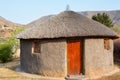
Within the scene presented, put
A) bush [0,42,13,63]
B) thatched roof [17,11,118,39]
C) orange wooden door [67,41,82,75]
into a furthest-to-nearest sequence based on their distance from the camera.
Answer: bush [0,42,13,63], orange wooden door [67,41,82,75], thatched roof [17,11,118,39]

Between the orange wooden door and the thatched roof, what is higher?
the thatched roof

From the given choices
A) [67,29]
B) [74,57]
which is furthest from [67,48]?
[67,29]

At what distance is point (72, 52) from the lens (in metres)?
18.0

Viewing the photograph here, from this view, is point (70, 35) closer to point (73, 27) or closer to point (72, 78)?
point (73, 27)

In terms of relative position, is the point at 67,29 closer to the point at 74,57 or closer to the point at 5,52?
the point at 74,57

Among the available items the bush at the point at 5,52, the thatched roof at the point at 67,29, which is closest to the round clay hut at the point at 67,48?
the thatched roof at the point at 67,29

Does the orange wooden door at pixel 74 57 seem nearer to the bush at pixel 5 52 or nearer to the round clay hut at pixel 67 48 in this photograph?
the round clay hut at pixel 67 48

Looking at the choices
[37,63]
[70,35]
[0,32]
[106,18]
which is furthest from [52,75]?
[0,32]

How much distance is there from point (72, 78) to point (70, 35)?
2.51 meters

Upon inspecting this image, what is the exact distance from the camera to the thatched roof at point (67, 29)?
1761 cm

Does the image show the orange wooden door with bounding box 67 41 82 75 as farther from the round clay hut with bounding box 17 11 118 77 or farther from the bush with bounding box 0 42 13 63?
the bush with bounding box 0 42 13 63

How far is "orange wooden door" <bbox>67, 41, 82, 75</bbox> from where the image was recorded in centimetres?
1791

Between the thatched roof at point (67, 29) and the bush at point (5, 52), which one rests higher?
the thatched roof at point (67, 29)

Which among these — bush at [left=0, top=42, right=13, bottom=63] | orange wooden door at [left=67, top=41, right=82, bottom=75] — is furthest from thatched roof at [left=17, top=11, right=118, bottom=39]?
bush at [left=0, top=42, right=13, bottom=63]
